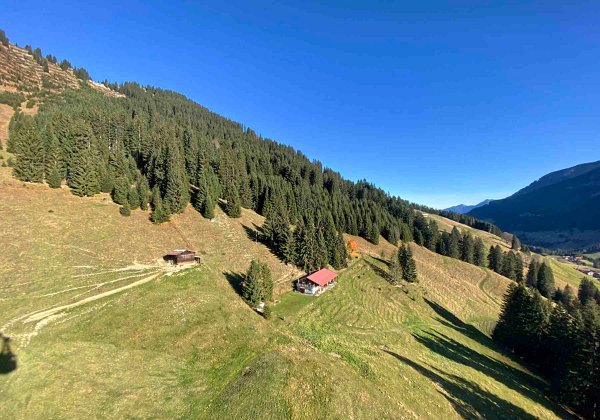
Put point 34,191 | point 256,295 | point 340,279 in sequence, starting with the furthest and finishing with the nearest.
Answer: point 340,279
point 34,191
point 256,295

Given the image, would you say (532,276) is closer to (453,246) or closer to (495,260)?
(495,260)

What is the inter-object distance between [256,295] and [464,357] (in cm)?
4027

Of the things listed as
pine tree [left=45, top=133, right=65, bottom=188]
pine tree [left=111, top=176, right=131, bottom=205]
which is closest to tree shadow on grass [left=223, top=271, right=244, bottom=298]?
pine tree [left=111, top=176, right=131, bottom=205]

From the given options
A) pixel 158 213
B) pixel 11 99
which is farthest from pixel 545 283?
pixel 11 99

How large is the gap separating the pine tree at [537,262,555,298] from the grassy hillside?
73.2m

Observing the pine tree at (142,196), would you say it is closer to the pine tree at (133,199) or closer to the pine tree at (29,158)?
the pine tree at (133,199)

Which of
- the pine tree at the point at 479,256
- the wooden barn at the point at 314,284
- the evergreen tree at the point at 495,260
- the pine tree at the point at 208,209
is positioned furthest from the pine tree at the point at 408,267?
the evergreen tree at the point at 495,260

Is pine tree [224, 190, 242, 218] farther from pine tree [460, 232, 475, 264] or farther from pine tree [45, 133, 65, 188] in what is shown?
pine tree [460, 232, 475, 264]

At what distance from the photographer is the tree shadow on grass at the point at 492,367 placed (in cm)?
4484

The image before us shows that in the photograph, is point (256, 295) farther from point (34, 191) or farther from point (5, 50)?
point (5, 50)

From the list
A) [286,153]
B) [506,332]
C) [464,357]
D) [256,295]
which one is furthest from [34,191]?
[286,153]

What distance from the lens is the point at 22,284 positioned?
3803 centimetres

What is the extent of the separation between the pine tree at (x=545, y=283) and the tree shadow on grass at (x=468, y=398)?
108m

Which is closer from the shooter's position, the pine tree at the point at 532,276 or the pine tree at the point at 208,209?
the pine tree at the point at 208,209
